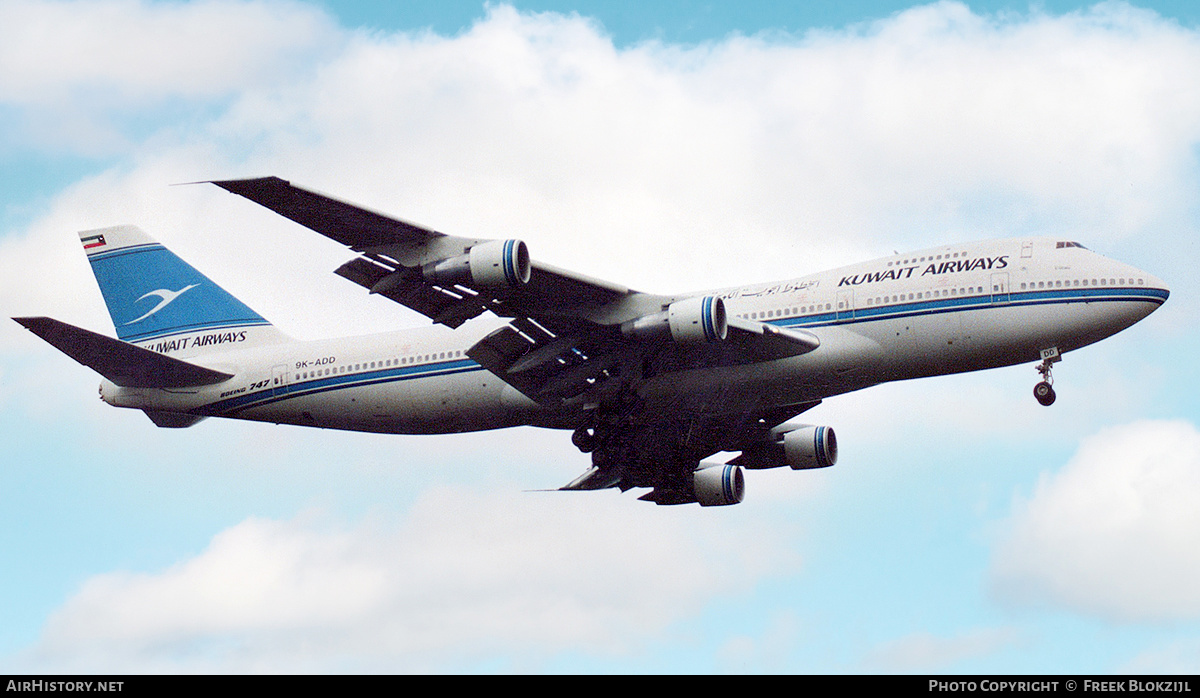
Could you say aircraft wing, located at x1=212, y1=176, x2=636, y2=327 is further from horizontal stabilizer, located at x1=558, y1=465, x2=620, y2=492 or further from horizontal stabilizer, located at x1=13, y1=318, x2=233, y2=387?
horizontal stabilizer, located at x1=13, y1=318, x2=233, y2=387

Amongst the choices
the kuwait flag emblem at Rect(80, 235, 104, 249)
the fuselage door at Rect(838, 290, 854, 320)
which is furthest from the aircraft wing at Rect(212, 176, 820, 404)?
the kuwait flag emblem at Rect(80, 235, 104, 249)

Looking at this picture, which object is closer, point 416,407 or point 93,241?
point 416,407

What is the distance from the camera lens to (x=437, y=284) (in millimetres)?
31938

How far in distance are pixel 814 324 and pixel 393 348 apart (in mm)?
12208

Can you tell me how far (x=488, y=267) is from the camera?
3147 cm

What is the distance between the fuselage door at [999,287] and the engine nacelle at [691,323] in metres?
6.88

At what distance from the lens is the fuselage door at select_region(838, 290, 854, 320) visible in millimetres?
35156

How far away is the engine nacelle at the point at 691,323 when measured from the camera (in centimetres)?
3288

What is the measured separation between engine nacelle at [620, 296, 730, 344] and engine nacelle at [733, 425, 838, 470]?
925 centimetres

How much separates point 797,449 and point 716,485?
3046 millimetres

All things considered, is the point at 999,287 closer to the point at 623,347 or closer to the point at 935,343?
the point at 935,343

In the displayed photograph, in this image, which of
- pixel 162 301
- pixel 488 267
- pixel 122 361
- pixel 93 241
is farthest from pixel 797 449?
pixel 93 241
